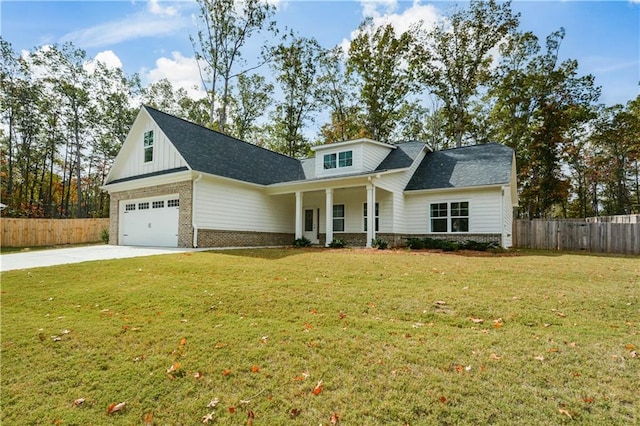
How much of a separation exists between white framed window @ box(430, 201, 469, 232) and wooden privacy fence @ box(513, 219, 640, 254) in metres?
4.59

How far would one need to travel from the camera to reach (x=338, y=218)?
18141 millimetres

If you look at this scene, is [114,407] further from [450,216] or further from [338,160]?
[338,160]

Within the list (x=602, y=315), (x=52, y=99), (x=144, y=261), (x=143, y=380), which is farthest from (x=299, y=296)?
(x=52, y=99)

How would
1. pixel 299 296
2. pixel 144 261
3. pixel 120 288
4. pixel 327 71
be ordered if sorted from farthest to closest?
1. pixel 327 71
2. pixel 144 261
3. pixel 120 288
4. pixel 299 296

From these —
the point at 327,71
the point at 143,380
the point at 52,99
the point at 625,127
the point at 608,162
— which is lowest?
the point at 143,380


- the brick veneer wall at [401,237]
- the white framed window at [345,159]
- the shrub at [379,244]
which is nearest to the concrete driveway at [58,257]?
the shrub at [379,244]

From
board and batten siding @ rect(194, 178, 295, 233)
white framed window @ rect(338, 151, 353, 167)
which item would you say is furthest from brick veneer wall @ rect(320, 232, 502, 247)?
white framed window @ rect(338, 151, 353, 167)

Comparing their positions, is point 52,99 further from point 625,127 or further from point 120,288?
point 625,127

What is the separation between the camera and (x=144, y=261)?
31.8 ft

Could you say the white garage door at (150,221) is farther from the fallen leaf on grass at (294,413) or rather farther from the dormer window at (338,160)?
the fallen leaf on grass at (294,413)

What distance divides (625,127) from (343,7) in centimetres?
2847

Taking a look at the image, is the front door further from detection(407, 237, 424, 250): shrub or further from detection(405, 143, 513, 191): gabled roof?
detection(407, 237, 424, 250): shrub

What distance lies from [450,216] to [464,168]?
9.07 ft

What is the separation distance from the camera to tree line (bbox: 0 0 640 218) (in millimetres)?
24375
